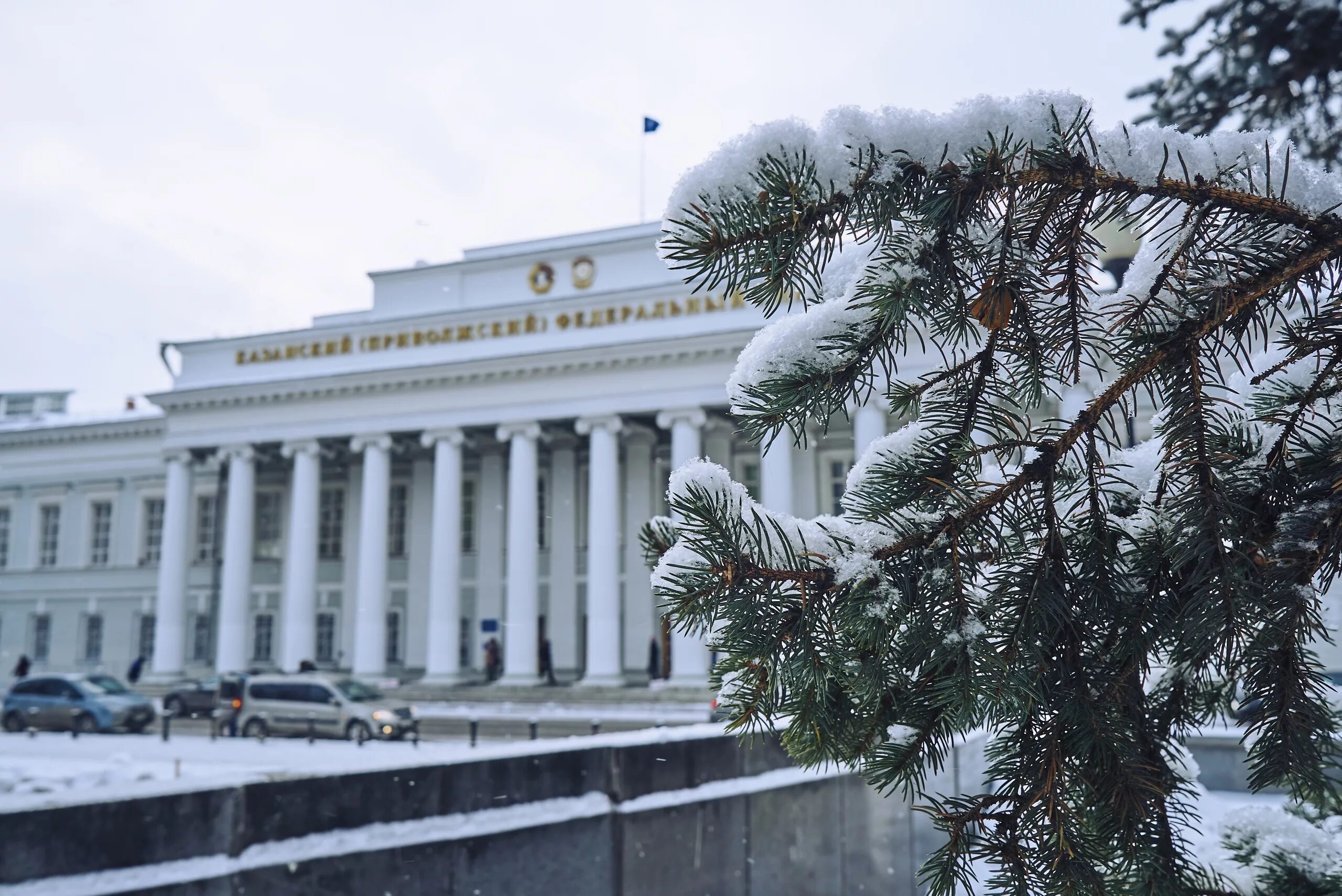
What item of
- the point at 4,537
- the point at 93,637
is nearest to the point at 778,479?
the point at 93,637

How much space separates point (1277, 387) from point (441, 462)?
33.2 m

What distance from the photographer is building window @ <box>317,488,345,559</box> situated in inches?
1551

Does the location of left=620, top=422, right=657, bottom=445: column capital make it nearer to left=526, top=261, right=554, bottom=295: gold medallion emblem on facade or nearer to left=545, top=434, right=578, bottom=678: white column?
left=545, top=434, right=578, bottom=678: white column

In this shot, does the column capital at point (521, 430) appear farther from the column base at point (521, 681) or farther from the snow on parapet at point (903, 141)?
the snow on parapet at point (903, 141)

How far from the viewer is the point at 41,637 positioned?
43.8m

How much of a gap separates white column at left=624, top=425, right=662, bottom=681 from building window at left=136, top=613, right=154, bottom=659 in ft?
62.8

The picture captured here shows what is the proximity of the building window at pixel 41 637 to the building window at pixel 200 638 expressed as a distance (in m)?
7.50

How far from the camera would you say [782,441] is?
93.0ft

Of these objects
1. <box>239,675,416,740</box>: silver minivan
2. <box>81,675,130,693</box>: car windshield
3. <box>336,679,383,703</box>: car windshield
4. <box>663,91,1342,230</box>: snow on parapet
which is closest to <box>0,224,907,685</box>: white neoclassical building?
<box>336,679,383,703</box>: car windshield

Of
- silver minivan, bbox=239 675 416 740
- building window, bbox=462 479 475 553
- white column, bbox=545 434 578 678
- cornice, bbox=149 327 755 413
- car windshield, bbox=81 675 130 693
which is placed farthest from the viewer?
building window, bbox=462 479 475 553

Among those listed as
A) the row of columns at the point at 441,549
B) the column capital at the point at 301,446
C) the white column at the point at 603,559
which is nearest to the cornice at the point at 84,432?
the row of columns at the point at 441,549

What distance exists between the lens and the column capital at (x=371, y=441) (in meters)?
35.1

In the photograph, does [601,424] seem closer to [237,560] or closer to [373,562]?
[373,562]

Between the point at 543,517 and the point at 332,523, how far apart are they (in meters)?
8.40
